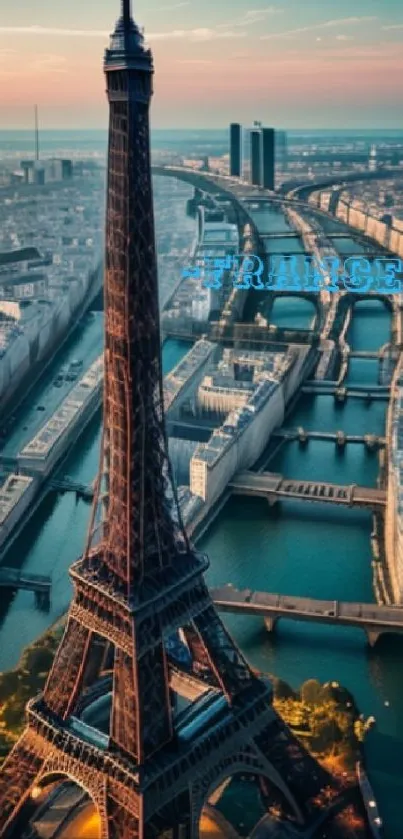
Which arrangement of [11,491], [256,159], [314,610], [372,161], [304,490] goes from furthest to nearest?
[372,161]
[256,159]
[304,490]
[11,491]
[314,610]

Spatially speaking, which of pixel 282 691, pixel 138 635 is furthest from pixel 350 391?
pixel 138 635

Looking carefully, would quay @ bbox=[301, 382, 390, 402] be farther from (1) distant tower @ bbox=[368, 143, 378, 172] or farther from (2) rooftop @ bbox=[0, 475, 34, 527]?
(1) distant tower @ bbox=[368, 143, 378, 172]

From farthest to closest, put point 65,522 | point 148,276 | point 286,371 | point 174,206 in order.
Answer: point 174,206 < point 286,371 < point 65,522 < point 148,276

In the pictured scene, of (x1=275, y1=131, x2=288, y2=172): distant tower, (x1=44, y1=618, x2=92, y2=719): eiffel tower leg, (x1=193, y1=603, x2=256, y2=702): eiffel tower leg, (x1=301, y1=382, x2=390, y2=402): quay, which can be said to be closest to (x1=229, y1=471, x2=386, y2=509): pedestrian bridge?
(x1=301, y1=382, x2=390, y2=402): quay

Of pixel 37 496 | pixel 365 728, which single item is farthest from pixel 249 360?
pixel 365 728

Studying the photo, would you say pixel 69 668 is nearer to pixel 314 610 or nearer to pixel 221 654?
pixel 221 654

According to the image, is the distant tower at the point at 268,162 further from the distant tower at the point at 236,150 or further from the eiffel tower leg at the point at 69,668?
the eiffel tower leg at the point at 69,668

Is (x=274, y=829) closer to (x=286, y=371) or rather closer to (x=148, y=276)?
(x=148, y=276)
